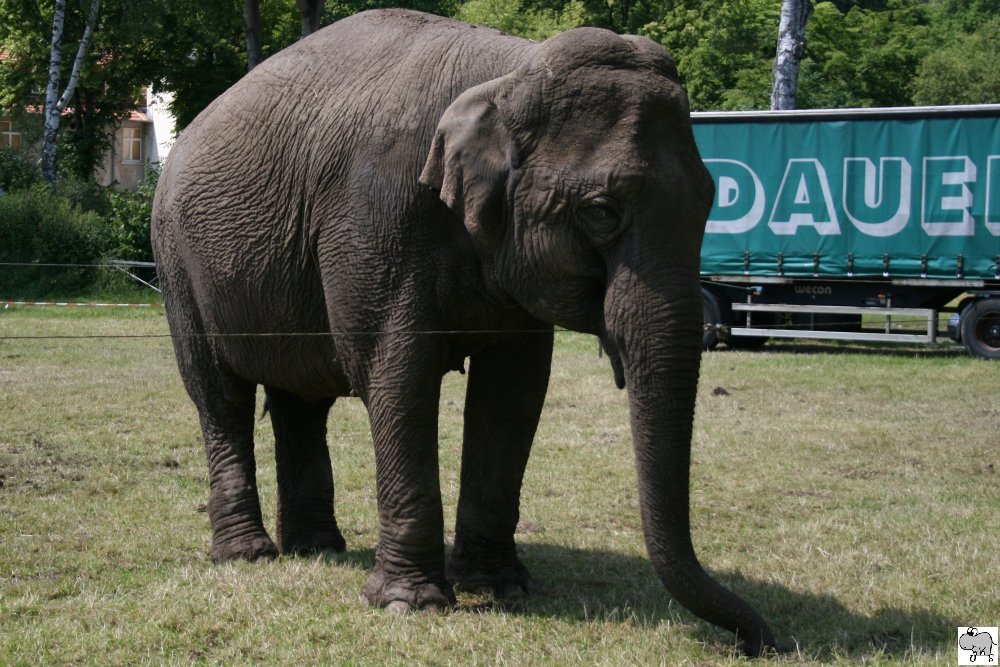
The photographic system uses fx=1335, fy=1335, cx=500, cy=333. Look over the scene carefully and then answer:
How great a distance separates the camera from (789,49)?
21.9m

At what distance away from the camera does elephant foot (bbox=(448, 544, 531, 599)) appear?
23.2 feet

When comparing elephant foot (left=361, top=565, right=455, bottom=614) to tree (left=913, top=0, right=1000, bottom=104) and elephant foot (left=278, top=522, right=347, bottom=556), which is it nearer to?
elephant foot (left=278, top=522, right=347, bottom=556)

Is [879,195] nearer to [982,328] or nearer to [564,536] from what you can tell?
[982,328]

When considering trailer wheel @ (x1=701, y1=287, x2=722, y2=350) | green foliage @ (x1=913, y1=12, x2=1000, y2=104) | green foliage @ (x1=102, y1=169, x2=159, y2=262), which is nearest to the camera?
trailer wheel @ (x1=701, y1=287, x2=722, y2=350)

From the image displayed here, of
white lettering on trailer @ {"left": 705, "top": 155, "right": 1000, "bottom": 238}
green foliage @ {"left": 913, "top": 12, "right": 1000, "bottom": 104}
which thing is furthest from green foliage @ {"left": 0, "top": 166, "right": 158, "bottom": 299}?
green foliage @ {"left": 913, "top": 12, "right": 1000, "bottom": 104}

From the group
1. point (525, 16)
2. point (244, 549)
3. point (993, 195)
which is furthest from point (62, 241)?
point (525, 16)

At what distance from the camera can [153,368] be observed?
17.0 meters

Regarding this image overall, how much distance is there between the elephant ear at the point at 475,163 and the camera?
5922 mm

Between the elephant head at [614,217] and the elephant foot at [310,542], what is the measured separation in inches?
101

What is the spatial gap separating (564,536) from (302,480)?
1757 mm

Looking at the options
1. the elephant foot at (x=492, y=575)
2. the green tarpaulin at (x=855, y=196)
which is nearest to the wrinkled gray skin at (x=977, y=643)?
the elephant foot at (x=492, y=575)

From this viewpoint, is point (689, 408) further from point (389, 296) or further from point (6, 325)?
point (6, 325)

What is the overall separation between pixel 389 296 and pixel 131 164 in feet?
203

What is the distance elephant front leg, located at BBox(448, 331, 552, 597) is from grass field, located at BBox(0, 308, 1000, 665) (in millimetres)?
259
